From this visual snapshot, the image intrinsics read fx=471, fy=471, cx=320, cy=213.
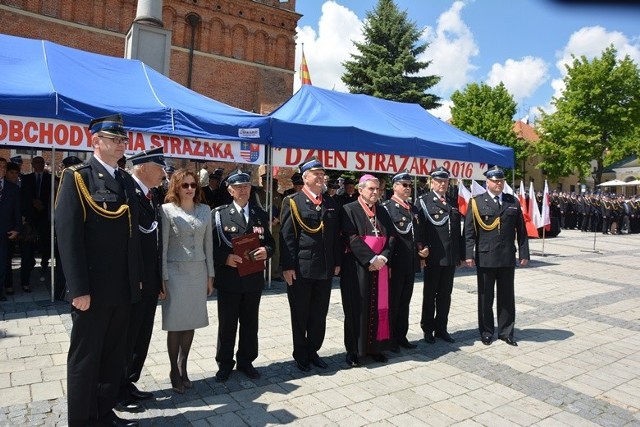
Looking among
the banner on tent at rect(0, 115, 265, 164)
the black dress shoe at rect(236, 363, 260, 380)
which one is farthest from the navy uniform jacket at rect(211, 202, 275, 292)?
the banner on tent at rect(0, 115, 265, 164)

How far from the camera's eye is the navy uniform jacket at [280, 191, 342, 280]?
15.6 feet

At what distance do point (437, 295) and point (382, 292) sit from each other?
3.75ft

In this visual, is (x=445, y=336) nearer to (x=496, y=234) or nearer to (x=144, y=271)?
(x=496, y=234)

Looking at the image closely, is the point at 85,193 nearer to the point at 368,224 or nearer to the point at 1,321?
the point at 368,224

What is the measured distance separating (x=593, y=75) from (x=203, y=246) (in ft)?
137

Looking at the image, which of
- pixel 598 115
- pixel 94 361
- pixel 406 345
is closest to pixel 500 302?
pixel 406 345

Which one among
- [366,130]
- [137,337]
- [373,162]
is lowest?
[137,337]

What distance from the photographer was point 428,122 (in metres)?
11.9

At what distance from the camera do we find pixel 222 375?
438cm

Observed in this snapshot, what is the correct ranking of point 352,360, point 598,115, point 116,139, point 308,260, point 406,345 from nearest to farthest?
point 116,139, point 308,260, point 352,360, point 406,345, point 598,115

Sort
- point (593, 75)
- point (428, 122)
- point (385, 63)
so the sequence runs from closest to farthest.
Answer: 1. point (428, 122)
2. point (385, 63)
3. point (593, 75)

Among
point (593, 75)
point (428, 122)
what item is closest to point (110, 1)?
point (428, 122)

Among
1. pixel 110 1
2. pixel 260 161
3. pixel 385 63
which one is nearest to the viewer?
pixel 260 161

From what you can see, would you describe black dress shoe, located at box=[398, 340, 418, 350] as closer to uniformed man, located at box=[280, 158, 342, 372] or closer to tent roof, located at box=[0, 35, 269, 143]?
uniformed man, located at box=[280, 158, 342, 372]
